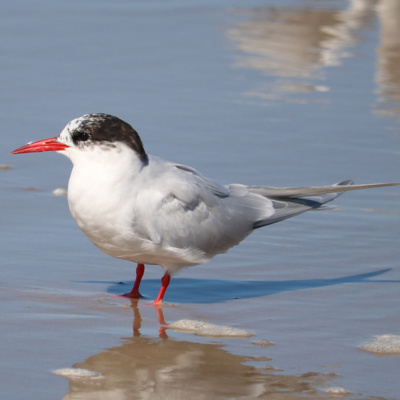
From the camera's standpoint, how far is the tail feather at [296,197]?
561cm

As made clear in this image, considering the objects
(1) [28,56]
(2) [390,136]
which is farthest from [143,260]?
(1) [28,56]

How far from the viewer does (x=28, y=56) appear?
9805mm

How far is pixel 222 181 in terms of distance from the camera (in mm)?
6859

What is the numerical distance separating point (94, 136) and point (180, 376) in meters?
1.41

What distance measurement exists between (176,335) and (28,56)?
587 cm

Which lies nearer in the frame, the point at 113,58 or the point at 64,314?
the point at 64,314

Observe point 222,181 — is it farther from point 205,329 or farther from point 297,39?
point 297,39

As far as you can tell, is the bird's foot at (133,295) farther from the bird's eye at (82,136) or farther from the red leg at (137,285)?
the bird's eye at (82,136)

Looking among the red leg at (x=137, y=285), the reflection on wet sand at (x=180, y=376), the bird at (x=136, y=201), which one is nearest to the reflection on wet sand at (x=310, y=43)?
the bird at (x=136, y=201)

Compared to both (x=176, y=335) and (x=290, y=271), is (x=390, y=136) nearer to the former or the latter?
(x=290, y=271)

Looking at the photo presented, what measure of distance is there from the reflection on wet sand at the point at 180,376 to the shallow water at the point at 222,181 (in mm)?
11

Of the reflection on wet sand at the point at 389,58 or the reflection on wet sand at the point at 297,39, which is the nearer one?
the reflection on wet sand at the point at 389,58

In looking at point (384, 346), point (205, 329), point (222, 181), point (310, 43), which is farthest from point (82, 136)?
point (310, 43)

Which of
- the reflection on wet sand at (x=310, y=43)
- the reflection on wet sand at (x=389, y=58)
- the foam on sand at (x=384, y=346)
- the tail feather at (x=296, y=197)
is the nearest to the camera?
the foam on sand at (x=384, y=346)
